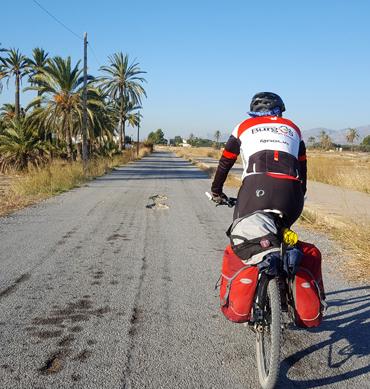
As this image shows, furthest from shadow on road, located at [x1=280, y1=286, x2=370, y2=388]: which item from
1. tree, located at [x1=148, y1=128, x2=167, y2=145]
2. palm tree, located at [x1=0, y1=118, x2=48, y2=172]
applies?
tree, located at [x1=148, y1=128, x2=167, y2=145]

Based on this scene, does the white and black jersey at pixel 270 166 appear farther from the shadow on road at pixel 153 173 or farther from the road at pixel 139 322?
the shadow on road at pixel 153 173

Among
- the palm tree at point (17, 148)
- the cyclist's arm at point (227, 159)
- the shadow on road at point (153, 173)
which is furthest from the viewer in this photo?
the palm tree at point (17, 148)

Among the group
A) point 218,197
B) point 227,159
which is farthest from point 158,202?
point 227,159

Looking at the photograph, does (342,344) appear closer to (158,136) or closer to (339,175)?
(339,175)

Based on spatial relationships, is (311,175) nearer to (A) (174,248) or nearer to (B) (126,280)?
(A) (174,248)

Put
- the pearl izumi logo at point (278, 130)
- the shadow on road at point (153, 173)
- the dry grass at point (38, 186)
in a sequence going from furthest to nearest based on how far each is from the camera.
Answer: the shadow on road at point (153, 173) → the dry grass at point (38, 186) → the pearl izumi logo at point (278, 130)

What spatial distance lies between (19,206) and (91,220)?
10.3 ft

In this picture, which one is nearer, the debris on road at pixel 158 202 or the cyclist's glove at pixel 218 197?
the cyclist's glove at pixel 218 197

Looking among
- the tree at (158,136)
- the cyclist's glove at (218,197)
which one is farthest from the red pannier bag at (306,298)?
the tree at (158,136)

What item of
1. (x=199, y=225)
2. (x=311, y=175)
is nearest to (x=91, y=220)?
(x=199, y=225)

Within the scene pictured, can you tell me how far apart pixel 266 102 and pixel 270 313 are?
158 centimetres

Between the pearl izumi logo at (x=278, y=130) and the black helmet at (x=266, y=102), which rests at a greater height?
the black helmet at (x=266, y=102)

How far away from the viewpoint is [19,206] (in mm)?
11742

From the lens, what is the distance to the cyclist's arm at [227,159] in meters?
3.49
